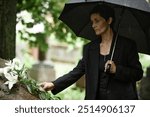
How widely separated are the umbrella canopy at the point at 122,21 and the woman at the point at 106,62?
229 millimetres

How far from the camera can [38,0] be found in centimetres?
920

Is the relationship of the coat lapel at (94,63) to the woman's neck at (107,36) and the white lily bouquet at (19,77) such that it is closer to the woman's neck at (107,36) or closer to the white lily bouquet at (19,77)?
the woman's neck at (107,36)

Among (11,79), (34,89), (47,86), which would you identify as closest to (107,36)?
(47,86)

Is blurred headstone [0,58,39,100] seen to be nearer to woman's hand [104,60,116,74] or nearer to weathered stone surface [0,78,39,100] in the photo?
weathered stone surface [0,78,39,100]

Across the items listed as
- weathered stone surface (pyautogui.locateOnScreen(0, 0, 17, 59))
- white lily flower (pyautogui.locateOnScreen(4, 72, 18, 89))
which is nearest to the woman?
white lily flower (pyautogui.locateOnScreen(4, 72, 18, 89))

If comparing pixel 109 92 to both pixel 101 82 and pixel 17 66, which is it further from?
pixel 17 66

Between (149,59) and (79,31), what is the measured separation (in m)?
9.07

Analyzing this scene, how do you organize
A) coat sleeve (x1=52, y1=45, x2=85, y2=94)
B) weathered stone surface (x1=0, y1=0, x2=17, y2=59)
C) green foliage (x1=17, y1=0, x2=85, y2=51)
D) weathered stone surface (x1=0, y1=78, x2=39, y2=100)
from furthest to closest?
green foliage (x1=17, y1=0, x2=85, y2=51)
weathered stone surface (x1=0, y1=0, x2=17, y2=59)
coat sleeve (x1=52, y1=45, x2=85, y2=94)
weathered stone surface (x1=0, y1=78, x2=39, y2=100)

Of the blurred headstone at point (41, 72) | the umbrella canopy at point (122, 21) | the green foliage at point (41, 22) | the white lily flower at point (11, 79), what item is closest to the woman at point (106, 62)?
the umbrella canopy at point (122, 21)

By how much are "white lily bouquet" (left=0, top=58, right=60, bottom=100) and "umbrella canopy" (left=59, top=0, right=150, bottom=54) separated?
0.80 meters

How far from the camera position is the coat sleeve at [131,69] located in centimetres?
511

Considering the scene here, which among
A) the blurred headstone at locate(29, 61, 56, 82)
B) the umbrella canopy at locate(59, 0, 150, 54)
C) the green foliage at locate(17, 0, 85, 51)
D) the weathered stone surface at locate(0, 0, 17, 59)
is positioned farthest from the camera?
the blurred headstone at locate(29, 61, 56, 82)

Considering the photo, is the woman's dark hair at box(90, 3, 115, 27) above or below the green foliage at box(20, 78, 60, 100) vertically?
above

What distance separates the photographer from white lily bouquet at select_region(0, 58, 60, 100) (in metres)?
5.05
